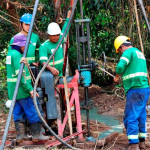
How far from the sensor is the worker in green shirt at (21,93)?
5450mm

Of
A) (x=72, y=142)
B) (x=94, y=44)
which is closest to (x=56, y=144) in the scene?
(x=72, y=142)

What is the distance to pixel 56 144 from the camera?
5.31 metres

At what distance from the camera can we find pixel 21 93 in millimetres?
5551

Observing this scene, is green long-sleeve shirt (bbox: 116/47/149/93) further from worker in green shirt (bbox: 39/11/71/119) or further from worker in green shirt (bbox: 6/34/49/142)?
worker in green shirt (bbox: 6/34/49/142)

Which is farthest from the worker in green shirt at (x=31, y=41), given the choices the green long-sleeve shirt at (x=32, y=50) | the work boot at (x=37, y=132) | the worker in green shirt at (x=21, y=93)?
the work boot at (x=37, y=132)

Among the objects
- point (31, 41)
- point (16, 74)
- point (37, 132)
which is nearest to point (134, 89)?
point (37, 132)

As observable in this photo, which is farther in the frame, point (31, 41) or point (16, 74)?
point (31, 41)

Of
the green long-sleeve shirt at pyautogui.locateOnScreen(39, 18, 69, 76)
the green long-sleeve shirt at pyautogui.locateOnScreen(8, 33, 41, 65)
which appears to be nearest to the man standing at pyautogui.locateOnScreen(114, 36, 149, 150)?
the green long-sleeve shirt at pyautogui.locateOnScreen(39, 18, 69, 76)

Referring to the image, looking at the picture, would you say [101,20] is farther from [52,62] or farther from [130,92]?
[130,92]

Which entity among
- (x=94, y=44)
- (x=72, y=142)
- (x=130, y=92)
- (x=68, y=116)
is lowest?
(x=72, y=142)

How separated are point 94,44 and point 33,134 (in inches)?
230

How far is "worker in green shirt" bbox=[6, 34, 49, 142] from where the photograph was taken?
5450 millimetres

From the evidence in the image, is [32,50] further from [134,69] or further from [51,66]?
[134,69]

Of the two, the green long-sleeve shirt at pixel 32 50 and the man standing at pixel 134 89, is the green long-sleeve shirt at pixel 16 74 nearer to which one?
the green long-sleeve shirt at pixel 32 50
